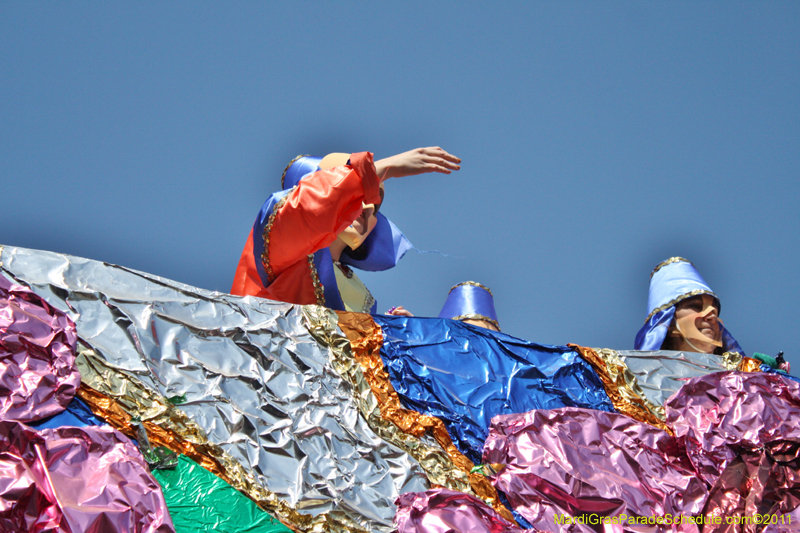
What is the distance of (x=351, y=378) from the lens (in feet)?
7.60

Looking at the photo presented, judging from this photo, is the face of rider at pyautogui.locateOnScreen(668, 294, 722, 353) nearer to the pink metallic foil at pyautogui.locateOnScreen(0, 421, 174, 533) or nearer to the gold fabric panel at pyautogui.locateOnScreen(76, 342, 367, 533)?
the gold fabric panel at pyautogui.locateOnScreen(76, 342, 367, 533)

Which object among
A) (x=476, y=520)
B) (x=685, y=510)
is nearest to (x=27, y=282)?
(x=476, y=520)

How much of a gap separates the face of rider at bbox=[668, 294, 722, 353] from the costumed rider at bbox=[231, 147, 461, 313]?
1.45m

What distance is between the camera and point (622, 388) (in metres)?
2.67

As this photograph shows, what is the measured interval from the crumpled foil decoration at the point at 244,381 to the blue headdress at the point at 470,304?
6.81 feet

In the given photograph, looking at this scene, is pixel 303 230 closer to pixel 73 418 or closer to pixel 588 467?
pixel 73 418

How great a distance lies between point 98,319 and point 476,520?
1261mm

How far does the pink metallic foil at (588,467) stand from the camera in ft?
6.95

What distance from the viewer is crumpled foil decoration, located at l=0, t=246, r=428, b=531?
1.93m

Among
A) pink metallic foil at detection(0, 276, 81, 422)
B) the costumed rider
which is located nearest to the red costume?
the costumed rider

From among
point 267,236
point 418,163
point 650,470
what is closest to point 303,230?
point 267,236

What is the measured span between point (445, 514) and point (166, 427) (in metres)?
0.81

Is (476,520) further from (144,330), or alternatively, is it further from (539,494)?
(144,330)

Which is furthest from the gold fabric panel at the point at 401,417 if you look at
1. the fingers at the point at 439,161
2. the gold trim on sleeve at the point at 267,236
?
the fingers at the point at 439,161
